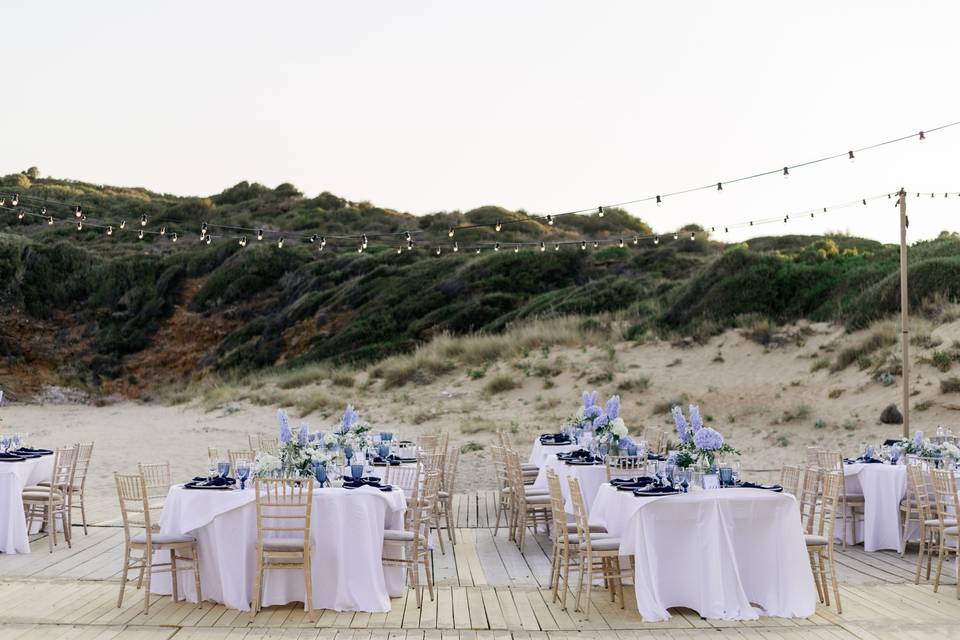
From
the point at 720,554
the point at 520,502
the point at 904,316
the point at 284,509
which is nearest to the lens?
the point at 720,554

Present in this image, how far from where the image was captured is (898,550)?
9.09 meters

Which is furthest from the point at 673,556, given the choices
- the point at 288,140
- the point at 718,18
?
the point at 288,140

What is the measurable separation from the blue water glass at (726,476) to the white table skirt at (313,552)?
8.45ft

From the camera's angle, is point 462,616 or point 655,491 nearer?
point 462,616

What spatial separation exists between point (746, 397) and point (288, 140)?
1304 centimetres

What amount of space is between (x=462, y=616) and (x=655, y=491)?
163cm

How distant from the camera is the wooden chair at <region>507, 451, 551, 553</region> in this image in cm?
888

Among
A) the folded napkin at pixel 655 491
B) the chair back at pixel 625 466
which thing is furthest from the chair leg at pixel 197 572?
the chair back at pixel 625 466

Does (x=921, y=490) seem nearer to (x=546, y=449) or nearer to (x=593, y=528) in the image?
(x=593, y=528)

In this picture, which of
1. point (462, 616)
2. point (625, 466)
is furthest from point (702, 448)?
point (462, 616)

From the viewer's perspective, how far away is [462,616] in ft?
21.6

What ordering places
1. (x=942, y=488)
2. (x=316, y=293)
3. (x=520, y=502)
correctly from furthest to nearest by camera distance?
(x=316, y=293)
(x=520, y=502)
(x=942, y=488)

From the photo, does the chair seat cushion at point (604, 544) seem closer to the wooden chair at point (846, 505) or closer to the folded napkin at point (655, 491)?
the folded napkin at point (655, 491)

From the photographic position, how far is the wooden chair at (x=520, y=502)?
888 cm
